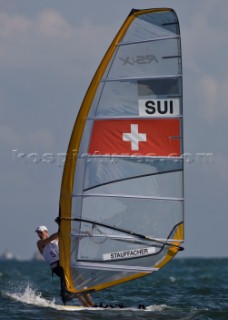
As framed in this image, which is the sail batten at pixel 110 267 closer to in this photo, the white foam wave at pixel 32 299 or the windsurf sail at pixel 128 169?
the windsurf sail at pixel 128 169

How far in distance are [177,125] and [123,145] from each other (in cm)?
79

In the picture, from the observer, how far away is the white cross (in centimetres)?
1206

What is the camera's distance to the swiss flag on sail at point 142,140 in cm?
1206

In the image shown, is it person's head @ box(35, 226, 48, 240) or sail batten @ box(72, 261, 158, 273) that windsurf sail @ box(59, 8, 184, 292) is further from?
person's head @ box(35, 226, 48, 240)

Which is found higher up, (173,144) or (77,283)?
(173,144)

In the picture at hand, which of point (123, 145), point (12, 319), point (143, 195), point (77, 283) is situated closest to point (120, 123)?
point (123, 145)

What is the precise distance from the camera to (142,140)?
1208 cm

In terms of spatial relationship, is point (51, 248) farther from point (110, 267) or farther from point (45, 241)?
point (110, 267)

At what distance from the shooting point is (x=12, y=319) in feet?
40.2

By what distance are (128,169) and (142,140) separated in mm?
450

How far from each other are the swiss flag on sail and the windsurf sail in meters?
0.01

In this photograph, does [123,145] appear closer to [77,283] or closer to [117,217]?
[117,217]

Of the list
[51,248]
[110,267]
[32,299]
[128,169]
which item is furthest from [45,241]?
[32,299]

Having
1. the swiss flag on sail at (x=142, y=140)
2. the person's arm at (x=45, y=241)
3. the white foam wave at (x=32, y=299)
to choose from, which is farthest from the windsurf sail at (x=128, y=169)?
the white foam wave at (x=32, y=299)
